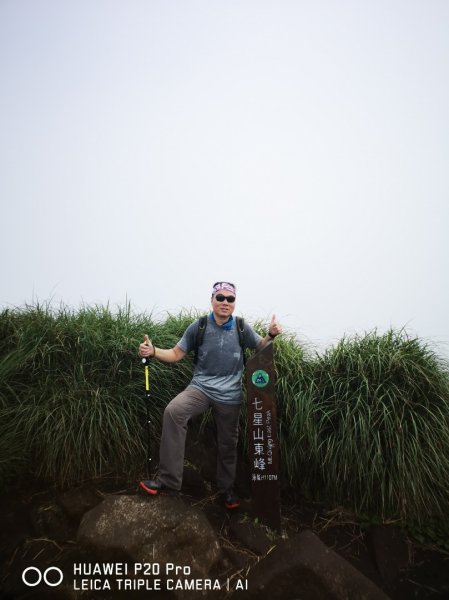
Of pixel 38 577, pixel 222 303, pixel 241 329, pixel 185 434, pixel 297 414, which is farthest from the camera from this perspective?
pixel 297 414

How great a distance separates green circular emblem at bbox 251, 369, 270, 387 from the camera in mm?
3871

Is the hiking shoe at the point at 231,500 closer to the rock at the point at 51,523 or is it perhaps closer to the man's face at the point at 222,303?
the rock at the point at 51,523

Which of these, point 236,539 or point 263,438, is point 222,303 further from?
point 236,539

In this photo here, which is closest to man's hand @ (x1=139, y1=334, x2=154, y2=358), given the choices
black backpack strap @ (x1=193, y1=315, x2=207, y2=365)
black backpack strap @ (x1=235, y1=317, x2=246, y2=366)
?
black backpack strap @ (x1=193, y1=315, x2=207, y2=365)

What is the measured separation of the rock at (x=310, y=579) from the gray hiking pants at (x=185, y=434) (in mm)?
1142

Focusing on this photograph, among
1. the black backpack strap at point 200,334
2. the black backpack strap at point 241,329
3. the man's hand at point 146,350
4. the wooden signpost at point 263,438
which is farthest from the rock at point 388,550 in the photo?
the man's hand at point 146,350

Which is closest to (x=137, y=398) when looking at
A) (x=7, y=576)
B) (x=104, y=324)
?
(x=104, y=324)

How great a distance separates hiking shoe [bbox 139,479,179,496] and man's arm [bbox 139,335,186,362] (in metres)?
1.39

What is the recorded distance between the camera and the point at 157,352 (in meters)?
3.88

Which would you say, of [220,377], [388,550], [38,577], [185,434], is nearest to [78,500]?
[38,577]

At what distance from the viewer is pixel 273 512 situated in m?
3.69

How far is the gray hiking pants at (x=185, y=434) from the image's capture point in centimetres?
342

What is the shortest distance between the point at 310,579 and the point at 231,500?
1375 millimetres

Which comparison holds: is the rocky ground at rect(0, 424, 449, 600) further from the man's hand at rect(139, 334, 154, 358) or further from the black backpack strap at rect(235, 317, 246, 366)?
the black backpack strap at rect(235, 317, 246, 366)
